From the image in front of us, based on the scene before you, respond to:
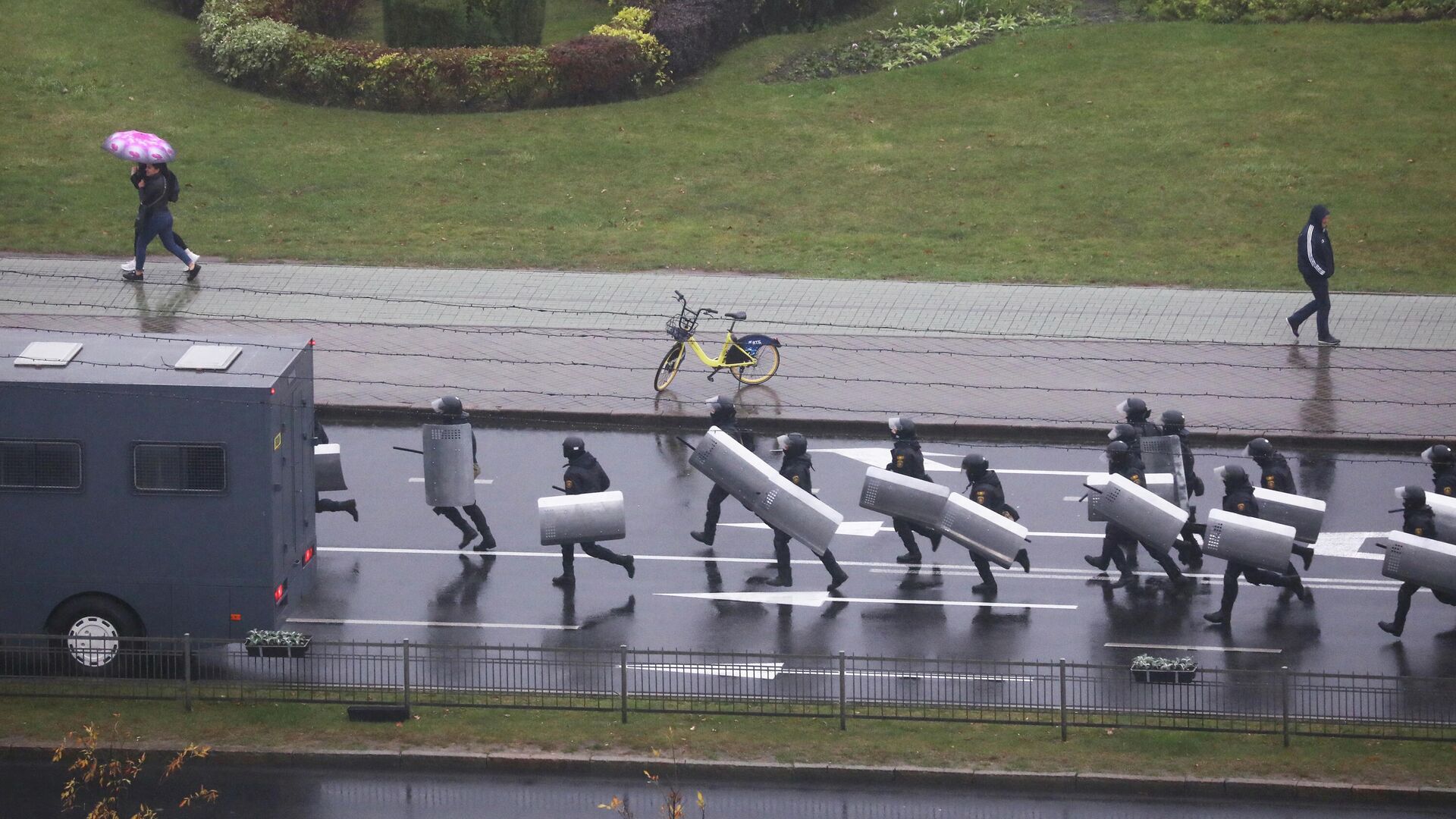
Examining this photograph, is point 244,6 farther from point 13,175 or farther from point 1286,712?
point 1286,712

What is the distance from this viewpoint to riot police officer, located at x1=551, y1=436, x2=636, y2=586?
15695 millimetres

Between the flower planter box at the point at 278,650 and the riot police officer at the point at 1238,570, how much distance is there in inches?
305

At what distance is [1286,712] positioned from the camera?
39.9ft

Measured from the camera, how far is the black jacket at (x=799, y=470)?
15906mm

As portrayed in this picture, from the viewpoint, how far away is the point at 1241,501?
15.2 m

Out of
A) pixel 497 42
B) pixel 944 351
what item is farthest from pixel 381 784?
pixel 497 42

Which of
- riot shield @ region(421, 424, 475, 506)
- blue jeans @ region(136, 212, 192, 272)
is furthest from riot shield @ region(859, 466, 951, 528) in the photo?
blue jeans @ region(136, 212, 192, 272)

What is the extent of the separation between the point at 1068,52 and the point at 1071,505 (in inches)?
702

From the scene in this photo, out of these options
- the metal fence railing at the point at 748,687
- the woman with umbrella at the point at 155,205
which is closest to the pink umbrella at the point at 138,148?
the woman with umbrella at the point at 155,205

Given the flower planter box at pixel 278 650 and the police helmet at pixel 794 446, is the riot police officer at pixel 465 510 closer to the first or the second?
the police helmet at pixel 794 446

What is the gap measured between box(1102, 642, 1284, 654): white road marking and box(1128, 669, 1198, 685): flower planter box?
1.34 m

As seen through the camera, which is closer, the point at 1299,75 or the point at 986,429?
the point at 986,429

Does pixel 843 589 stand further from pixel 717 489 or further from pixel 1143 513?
pixel 1143 513

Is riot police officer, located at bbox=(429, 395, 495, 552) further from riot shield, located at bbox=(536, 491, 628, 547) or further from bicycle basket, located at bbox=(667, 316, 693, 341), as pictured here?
bicycle basket, located at bbox=(667, 316, 693, 341)
